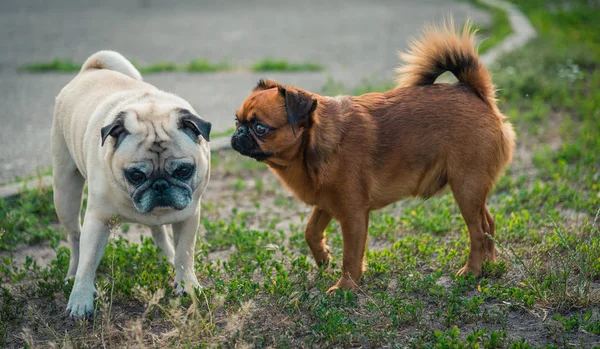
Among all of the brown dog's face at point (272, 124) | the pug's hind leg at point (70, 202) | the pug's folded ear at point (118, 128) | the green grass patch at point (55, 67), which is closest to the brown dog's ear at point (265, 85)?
the brown dog's face at point (272, 124)

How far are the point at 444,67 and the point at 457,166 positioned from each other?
790mm

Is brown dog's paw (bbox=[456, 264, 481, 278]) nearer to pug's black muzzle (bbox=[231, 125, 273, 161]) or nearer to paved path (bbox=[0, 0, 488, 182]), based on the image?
pug's black muzzle (bbox=[231, 125, 273, 161])

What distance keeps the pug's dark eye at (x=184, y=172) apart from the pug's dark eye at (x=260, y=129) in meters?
0.53

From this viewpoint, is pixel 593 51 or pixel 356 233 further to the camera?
pixel 593 51

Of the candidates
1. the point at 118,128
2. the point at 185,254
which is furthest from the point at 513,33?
the point at 118,128

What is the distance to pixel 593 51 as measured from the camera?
477 inches

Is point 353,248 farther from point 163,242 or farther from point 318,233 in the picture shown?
point 163,242

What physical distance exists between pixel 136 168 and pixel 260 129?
2.81ft

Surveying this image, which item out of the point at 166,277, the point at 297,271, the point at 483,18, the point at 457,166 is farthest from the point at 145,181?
the point at 483,18

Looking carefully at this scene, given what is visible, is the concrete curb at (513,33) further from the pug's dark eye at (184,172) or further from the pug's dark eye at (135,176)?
the pug's dark eye at (135,176)

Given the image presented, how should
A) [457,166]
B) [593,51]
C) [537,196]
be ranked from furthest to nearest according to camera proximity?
[593,51] → [537,196] → [457,166]

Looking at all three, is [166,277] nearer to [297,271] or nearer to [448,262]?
[297,271]

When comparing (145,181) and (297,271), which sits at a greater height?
(145,181)

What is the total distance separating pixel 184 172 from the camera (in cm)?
459
